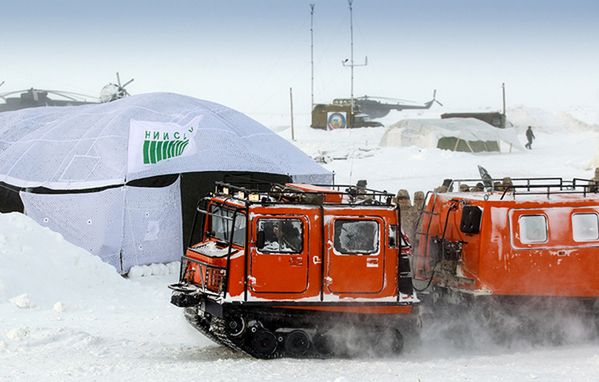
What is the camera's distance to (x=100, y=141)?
2250cm

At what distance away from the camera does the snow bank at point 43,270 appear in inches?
654

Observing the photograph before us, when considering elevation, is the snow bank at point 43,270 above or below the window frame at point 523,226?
below

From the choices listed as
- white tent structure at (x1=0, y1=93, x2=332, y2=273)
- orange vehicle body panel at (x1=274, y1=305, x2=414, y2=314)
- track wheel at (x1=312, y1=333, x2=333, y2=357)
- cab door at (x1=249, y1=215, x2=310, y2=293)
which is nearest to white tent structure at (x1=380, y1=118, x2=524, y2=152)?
white tent structure at (x1=0, y1=93, x2=332, y2=273)

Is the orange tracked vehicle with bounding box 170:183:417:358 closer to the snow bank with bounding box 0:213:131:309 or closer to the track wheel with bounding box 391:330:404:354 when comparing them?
the track wheel with bounding box 391:330:404:354

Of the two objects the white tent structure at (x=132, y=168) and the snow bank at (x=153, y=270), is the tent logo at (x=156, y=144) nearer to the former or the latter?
the white tent structure at (x=132, y=168)

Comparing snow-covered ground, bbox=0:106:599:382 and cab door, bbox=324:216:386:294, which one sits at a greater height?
cab door, bbox=324:216:386:294

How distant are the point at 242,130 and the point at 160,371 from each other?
45.4 ft

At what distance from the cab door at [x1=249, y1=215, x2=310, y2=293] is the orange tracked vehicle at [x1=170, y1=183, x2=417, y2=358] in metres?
0.01

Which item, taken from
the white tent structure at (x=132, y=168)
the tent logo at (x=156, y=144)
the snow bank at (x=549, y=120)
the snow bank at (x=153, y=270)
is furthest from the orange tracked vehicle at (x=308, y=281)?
the snow bank at (x=549, y=120)

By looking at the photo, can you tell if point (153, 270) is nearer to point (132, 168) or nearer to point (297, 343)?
point (132, 168)

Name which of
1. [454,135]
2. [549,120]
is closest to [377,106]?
[549,120]

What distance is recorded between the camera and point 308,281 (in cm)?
1230

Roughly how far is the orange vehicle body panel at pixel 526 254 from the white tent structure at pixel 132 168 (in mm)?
9653

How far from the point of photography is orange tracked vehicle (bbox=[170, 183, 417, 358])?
1223cm
